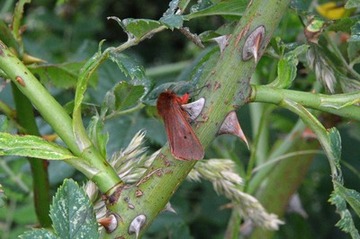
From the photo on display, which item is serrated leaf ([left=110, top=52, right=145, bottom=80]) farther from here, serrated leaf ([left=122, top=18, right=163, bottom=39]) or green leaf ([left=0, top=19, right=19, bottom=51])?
green leaf ([left=0, top=19, right=19, bottom=51])

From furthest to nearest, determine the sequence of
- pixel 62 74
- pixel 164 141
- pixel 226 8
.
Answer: pixel 164 141 < pixel 62 74 < pixel 226 8

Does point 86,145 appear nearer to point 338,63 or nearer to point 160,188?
point 160,188

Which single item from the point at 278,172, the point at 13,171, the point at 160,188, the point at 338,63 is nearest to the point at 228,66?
the point at 160,188

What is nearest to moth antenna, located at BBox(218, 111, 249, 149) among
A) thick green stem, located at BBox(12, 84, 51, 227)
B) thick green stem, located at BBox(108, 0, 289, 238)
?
thick green stem, located at BBox(108, 0, 289, 238)

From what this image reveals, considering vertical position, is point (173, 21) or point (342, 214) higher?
point (173, 21)

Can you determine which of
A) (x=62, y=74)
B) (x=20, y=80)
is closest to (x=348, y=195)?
(x=20, y=80)

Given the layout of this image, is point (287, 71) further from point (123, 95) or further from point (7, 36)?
point (7, 36)
